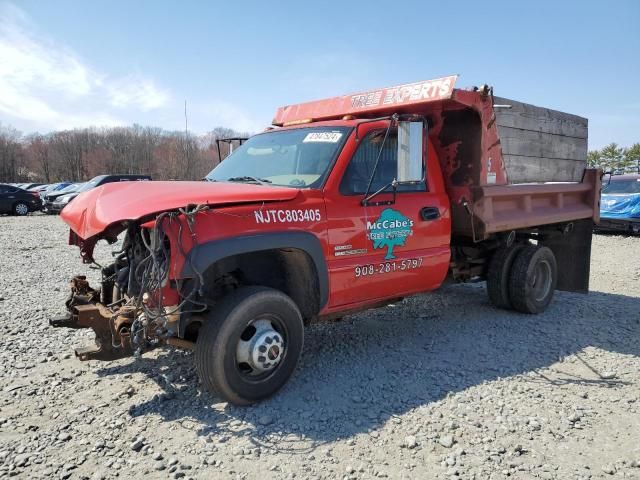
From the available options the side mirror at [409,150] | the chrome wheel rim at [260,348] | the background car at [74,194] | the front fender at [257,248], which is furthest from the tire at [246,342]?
the background car at [74,194]

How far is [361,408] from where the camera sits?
3484mm

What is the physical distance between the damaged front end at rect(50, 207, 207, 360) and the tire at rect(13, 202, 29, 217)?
2076 centimetres

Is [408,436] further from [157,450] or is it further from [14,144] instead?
[14,144]

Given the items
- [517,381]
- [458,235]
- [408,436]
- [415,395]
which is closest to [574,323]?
[458,235]

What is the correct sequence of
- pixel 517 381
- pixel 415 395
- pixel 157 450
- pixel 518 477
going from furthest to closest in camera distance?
pixel 517 381, pixel 415 395, pixel 157 450, pixel 518 477

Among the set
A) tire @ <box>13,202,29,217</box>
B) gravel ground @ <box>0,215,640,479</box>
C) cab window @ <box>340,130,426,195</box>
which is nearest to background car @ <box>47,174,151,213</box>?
tire @ <box>13,202,29,217</box>

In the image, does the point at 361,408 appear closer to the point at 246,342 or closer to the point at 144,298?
the point at 246,342

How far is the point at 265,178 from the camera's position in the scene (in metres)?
4.27

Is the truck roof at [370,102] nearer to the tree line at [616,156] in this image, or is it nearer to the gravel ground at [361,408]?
the gravel ground at [361,408]

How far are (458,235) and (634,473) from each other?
288 centimetres

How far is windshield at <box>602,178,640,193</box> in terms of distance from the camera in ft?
42.6

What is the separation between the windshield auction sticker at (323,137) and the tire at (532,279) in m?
2.97

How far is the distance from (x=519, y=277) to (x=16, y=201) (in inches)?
868

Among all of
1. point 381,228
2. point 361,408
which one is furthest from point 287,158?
point 361,408
